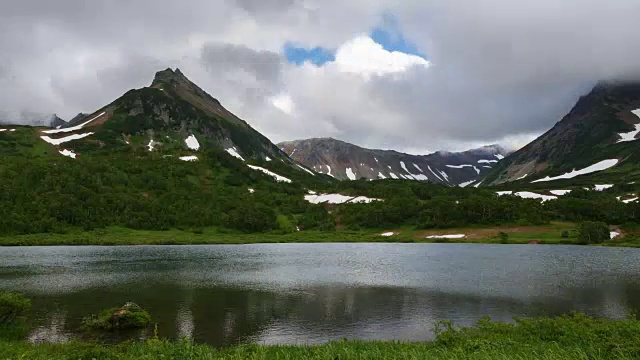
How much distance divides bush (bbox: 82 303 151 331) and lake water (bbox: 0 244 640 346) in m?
1.50

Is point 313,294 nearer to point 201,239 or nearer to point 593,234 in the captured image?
point 201,239

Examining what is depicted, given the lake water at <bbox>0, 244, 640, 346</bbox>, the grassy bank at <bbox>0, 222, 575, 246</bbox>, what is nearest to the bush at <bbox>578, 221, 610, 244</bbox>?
the grassy bank at <bbox>0, 222, 575, 246</bbox>

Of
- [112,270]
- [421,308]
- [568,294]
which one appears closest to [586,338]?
[421,308]

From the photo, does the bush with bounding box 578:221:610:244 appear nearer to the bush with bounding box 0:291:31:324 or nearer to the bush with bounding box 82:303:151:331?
the bush with bounding box 82:303:151:331

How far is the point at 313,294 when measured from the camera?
59.5m

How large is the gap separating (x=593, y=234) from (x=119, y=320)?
16879 centimetres

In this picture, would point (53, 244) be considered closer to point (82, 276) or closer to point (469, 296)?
point (82, 276)

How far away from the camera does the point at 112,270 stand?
85.2 meters

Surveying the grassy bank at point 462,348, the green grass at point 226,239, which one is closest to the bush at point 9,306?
the grassy bank at point 462,348

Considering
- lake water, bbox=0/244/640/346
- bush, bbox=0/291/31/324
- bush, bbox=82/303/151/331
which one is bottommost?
lake water, bbox=0/244/640/346

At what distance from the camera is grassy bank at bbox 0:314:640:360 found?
782 inches

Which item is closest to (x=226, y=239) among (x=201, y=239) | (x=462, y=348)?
(x=201, y=239)

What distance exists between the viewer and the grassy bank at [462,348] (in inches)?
782

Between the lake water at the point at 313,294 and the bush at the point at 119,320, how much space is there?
1.50 metres
